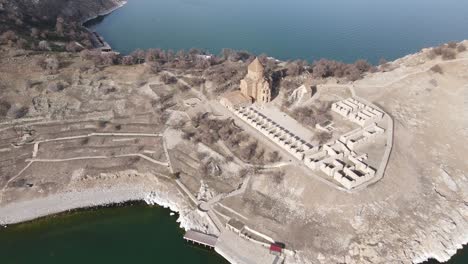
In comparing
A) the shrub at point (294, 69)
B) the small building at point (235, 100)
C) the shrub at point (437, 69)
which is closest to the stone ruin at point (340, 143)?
the small building at point (235, 100)

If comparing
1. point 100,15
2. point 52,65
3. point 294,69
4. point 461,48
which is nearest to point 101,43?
point 100,15

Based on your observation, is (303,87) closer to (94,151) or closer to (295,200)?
(295,200)

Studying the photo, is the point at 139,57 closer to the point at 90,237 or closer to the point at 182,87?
the point at 182,87

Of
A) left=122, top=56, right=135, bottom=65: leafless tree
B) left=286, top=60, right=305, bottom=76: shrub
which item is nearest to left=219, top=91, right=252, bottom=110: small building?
left=286, top=60, right=305, bottom=76: shrub

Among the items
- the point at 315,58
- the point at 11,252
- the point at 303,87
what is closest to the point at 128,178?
the point at 11,252

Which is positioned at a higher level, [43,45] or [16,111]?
[43,45]
